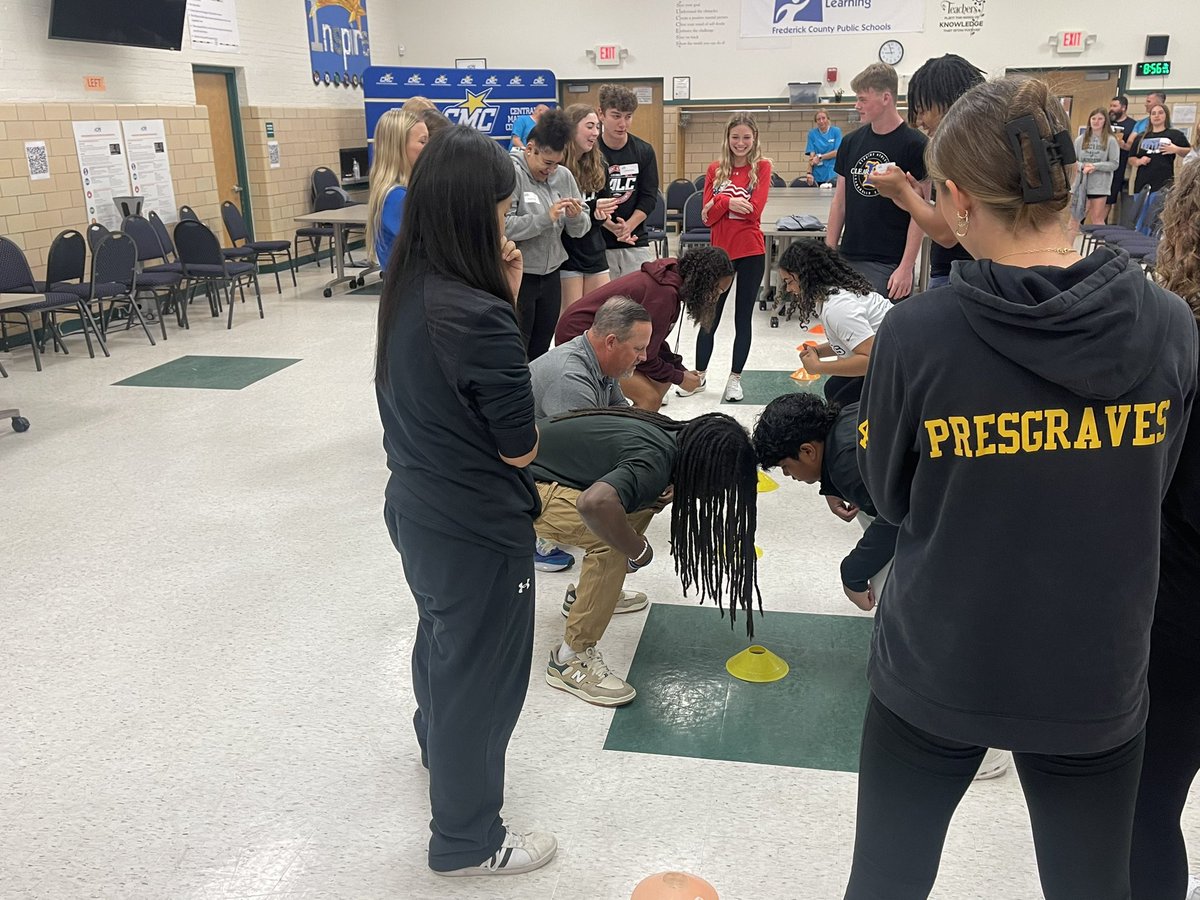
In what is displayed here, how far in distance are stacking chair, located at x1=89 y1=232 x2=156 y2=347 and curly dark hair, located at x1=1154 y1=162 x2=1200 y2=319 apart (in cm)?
696

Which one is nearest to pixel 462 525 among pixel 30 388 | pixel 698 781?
pixel 698 781

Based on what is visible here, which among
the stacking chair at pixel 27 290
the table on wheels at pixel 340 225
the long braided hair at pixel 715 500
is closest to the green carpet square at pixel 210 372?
the stacking chair at pixel 27 290

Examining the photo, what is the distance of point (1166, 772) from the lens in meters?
1.47

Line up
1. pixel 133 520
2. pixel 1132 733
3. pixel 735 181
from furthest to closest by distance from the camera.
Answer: pixel 735 181
pixel 133 520
pixel 1132 733

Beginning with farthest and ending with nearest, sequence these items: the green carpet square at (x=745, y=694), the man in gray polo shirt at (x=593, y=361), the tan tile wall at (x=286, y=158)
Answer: the tan tile wall at (x=286, y=158)
the man in gray polo shirt at (x=593, y=361)
the green carpet square at (x=745, y=694)

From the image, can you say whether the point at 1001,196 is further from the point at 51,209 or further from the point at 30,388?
the point at 51,209

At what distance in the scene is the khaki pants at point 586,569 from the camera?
105 inches

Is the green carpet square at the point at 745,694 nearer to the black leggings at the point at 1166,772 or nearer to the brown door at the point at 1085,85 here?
the black leggings at the point at 1166,772

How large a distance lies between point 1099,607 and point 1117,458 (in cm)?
18

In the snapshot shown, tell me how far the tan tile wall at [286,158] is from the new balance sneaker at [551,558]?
25.8 feet

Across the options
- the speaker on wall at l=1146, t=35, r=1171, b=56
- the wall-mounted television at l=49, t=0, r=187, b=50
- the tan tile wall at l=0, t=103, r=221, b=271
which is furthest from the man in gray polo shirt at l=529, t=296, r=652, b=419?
the speaker on wall at l=1146, t=35, r=1171, b=56

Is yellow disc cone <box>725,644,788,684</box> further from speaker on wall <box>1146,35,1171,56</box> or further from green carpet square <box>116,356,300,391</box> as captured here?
speaker on wall <box>1146,35,1171,56</box>

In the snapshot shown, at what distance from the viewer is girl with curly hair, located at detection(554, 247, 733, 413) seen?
3.83m

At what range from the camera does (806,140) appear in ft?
41.5
